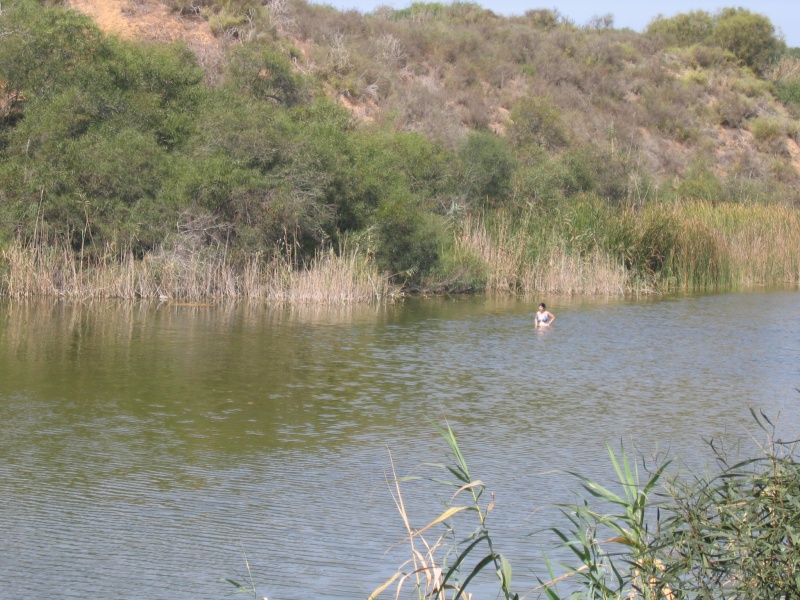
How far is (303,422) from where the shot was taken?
10.3 metres

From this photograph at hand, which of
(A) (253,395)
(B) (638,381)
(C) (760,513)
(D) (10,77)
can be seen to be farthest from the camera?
(D) (10,77)

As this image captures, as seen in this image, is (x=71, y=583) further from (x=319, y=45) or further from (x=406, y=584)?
(x=319, y=45)

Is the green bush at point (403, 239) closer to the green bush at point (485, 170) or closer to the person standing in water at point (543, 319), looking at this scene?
the green bush at point (485, 170)

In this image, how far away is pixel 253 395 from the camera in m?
11.6

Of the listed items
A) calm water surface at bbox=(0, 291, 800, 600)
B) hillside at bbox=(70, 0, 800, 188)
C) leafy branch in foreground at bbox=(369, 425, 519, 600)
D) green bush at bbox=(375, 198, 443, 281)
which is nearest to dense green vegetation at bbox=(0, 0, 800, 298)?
green bush at bbox=(375, 198, 443, 281)

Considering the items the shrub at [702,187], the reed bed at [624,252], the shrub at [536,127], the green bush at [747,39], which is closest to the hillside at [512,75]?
the shrub at [536,127]

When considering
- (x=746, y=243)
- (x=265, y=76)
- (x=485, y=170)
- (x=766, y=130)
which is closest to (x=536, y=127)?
(x=485, y=170)

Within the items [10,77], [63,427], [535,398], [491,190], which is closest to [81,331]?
[63,427]

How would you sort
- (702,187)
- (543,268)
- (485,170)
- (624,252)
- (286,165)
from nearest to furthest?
(286,165)
(543,268)
(624,252)
(485,170)
(702,187)

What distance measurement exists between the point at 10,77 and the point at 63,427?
52.8ft

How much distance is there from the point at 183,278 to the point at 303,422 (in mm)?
11332

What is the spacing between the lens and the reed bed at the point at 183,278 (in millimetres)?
20219

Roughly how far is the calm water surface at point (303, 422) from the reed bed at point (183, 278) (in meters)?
1.09

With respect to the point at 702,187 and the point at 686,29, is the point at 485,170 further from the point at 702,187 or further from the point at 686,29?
the point at 686,29
